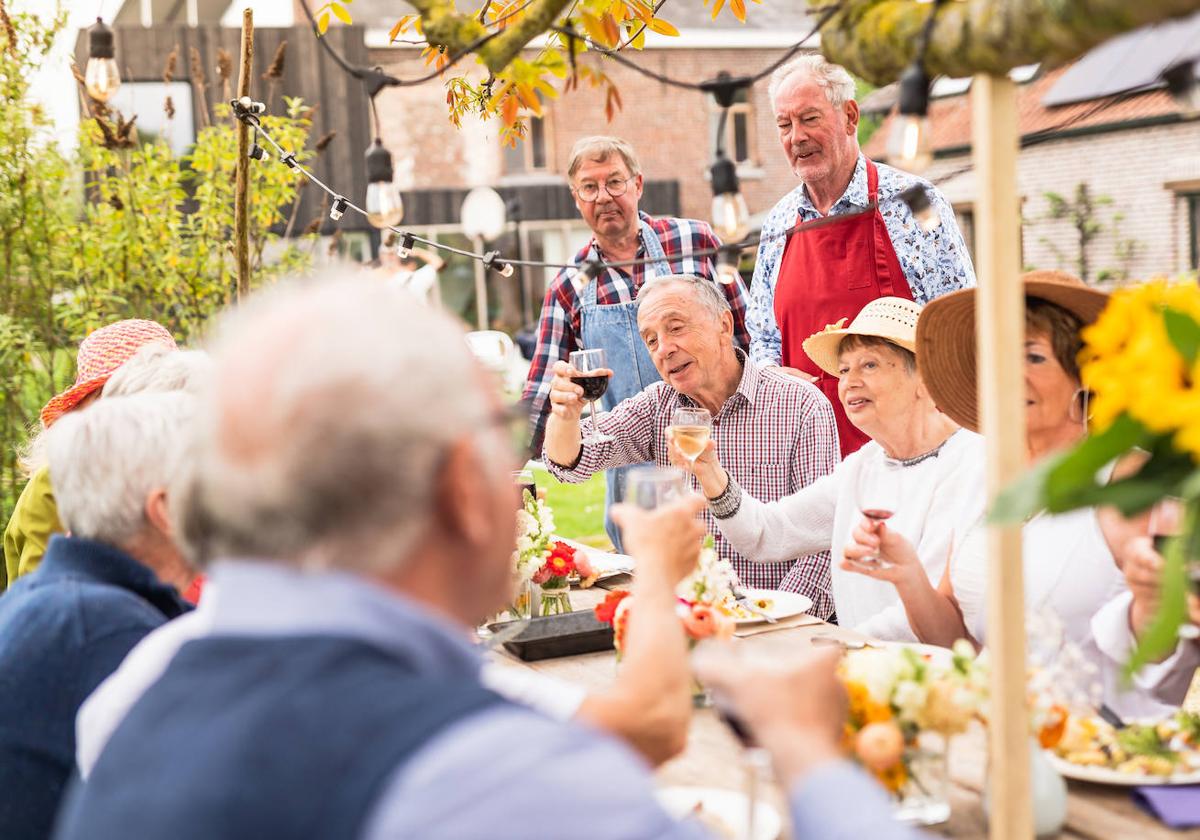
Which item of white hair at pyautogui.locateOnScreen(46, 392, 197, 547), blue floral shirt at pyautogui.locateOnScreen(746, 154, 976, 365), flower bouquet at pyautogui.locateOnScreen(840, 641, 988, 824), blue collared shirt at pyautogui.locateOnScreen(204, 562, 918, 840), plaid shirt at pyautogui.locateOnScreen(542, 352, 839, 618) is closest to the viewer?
blue collared shirt at pyautogui.locateOnScreen(204, 562, 918, 840)

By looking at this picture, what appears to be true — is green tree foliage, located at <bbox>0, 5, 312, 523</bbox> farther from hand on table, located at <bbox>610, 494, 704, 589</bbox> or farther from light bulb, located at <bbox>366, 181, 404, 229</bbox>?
hand on table, located at <bbox>610, 494, 704, 589</bbox>

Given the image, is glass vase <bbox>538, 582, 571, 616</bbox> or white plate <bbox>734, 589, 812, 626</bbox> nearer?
white plate <bbox>734, 589, 812, 626</bbox>

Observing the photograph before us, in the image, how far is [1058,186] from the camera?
61.4 ft

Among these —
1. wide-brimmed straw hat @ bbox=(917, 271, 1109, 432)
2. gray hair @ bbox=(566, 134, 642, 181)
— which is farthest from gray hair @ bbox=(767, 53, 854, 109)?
wide-brimmed straw hat @ bbox=(917, 271, 1109, 432)

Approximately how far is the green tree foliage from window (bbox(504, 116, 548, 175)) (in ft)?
53.2

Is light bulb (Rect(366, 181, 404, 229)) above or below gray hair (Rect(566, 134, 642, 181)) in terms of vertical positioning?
below

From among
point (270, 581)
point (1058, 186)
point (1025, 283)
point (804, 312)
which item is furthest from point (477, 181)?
point (270, 581)

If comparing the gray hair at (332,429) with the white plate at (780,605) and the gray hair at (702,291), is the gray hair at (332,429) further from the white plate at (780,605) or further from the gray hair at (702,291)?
the gray hair at (702,291)

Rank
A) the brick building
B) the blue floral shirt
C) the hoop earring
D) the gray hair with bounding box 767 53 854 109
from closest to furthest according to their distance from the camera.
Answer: the hoop earring < the gray hair with bounding box 767 53 854 109 < the blue floral shirt < the brick building

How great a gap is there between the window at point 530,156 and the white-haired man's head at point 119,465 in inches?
819

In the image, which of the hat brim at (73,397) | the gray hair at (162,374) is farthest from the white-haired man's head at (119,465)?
the hat brim at (73,397)

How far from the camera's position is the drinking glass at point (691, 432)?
334 centimetres

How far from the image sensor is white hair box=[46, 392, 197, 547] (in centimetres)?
209

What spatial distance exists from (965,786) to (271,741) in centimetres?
131
